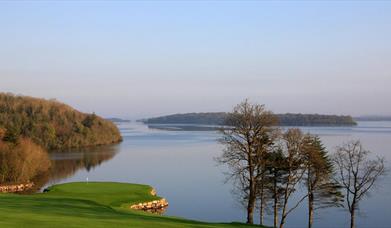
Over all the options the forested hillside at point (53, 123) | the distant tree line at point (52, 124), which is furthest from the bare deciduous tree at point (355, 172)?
the forested hillside at point (53, 123)

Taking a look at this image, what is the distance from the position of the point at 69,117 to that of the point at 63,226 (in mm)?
138791

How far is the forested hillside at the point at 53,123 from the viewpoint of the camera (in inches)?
5014

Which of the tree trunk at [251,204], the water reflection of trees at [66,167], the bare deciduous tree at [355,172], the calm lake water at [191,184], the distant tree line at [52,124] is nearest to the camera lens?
the bare deciduous tree at [355,172]

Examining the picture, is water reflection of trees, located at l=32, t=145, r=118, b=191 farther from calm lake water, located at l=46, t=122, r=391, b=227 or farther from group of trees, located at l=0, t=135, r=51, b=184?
group of trees, located at l=0, t=135, r=51, b=184

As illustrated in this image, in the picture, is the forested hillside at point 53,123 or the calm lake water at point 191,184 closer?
the calm lake water at point 191,184

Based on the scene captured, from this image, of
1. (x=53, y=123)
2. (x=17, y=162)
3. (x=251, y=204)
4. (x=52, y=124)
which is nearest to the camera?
(x=251, y=204)

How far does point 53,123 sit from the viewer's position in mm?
139750

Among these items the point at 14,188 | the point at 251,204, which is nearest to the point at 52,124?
the point at 14,188

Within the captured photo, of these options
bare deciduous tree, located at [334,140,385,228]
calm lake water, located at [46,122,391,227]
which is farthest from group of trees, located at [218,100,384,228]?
calm lake water, located at [46,122,391,227]

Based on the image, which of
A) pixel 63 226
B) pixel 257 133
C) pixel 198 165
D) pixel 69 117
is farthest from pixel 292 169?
pixel 69 117

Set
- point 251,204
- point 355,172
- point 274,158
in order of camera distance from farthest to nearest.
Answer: point 355,172, point 274,158, point 251,204

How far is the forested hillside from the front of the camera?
127m

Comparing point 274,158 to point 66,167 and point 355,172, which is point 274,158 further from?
point 66,167

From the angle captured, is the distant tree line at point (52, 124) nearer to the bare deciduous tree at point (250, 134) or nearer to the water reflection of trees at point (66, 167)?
the water reflection of trees at point (66, 167)
